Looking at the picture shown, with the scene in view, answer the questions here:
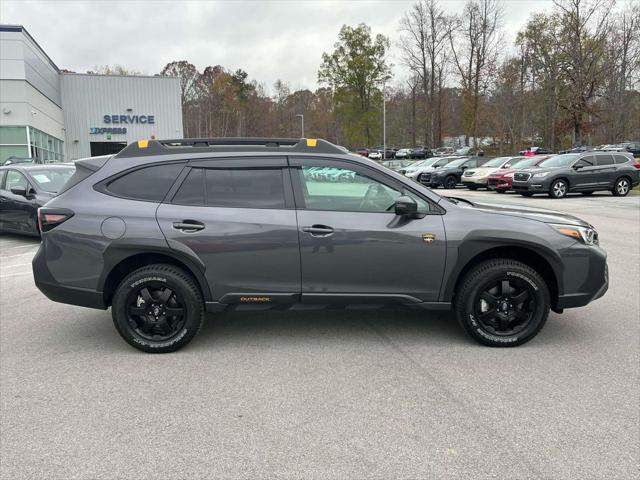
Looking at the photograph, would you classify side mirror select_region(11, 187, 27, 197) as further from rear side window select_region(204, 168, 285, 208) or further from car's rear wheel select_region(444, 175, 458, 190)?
car's rear wheel select_region(444, 175, 458, 190)

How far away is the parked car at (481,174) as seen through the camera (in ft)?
80.0

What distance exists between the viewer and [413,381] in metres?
3.63

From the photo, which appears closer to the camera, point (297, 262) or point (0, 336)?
point (297, 262)

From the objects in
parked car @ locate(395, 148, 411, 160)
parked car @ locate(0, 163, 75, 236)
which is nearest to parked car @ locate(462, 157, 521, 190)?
parked car @ locate(0, 163, 75, 236)

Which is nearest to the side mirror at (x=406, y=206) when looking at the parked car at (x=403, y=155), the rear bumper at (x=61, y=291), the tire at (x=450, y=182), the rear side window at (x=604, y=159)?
the rear bumper at (x=61, y=291)

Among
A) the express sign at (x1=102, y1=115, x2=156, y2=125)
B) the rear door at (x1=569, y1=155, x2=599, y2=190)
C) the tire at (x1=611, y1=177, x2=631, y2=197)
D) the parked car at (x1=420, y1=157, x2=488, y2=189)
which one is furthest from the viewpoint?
the express sign at (x1=102, y1=115, x2=156, y2=125)

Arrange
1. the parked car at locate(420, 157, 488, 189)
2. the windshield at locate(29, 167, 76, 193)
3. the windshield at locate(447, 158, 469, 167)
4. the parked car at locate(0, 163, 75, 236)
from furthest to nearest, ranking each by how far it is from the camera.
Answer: the windshield at locate(447, 158, 469, 167)
the parked car at locate(420, 157, 488, 189)
the windshield at locate(29, 167, 76, 193)
the parked car at locate(0, 163, 75, 236)

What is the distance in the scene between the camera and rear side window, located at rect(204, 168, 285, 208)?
Result: 13.7ft

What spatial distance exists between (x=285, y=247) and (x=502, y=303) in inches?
73.7

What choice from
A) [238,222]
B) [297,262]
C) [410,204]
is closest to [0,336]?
[238,222]

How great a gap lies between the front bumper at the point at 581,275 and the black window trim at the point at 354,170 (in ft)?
3.74

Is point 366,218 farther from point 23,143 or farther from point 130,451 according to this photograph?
point 23,143

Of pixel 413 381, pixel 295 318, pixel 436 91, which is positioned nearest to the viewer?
pixel 413 381

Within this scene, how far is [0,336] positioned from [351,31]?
65540 millimetres
